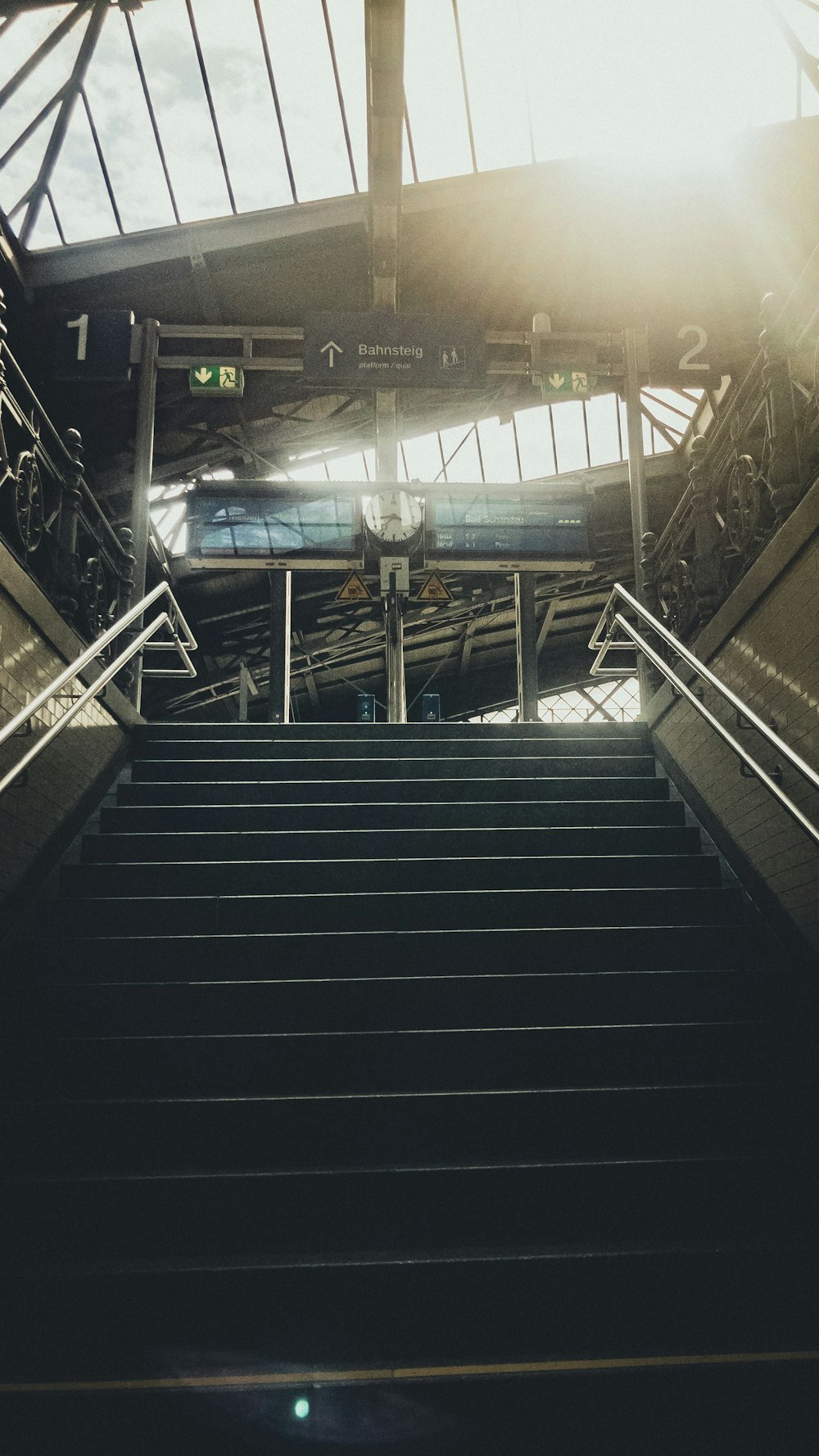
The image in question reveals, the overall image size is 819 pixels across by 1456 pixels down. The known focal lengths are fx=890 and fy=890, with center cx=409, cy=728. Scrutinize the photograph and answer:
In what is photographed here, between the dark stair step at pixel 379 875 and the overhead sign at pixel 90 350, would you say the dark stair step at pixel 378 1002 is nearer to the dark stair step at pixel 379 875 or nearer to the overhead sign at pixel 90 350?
the dark stair step at pixel 379 875

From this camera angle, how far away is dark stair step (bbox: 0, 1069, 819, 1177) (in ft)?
7.48

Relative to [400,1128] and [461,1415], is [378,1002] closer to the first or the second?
[400,1128]

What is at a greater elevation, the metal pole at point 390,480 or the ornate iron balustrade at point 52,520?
the metal pole at point 390,480

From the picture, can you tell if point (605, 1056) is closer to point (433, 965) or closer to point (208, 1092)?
point (433, 965)

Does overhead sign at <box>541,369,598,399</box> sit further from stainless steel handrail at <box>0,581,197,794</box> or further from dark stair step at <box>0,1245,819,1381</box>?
dark stair step at <box>0,1245,819,1381</box>

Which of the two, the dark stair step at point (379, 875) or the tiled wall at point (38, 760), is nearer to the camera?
the tiled wall at point (38, 760)

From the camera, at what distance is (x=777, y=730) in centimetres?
347

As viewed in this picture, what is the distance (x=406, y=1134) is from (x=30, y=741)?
207 centimetres

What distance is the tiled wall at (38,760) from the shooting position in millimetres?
3170

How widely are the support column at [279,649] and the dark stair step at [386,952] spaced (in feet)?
17.0

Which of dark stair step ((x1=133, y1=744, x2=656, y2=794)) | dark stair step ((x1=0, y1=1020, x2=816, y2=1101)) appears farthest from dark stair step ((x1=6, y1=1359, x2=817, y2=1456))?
dark stair step ((x1=133, y1=744, x2=656, y2=794))

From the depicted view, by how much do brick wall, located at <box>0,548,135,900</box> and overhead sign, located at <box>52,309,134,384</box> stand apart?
3.95 m

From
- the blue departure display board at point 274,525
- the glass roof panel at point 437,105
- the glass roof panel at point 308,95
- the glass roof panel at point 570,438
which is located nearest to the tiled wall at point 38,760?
the blue departure display board at point 274,525

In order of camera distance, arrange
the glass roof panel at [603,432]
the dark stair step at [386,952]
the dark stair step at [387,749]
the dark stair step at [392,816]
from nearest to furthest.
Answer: the dark stair step at [386,952] → the dark stair step at [392,816] → the dark stair step at [387,749] → the glass roof panel at [603,432]
